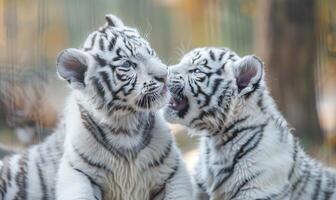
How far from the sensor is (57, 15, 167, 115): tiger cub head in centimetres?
248

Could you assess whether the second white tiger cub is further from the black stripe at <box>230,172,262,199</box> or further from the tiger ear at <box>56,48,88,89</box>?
the black stripe at <box>230,172,262,199</box>

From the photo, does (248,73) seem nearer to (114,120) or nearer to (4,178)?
A: (114,120)

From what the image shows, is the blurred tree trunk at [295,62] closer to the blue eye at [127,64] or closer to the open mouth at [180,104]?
the open mouth at [180,104]

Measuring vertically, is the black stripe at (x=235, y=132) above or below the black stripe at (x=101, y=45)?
below

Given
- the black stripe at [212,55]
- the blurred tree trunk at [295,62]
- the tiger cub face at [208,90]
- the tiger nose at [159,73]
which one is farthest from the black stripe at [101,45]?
the blurred tree trunk at [295,62]

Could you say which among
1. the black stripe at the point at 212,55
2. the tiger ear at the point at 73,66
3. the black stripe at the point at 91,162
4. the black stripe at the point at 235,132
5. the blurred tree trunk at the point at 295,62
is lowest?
the black stripe at the point at 91,162

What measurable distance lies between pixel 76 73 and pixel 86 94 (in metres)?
0.09

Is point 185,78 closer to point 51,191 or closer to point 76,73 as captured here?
point 76,73

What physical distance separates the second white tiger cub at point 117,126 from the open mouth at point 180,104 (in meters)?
0.07

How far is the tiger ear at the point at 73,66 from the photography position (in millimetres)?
2447

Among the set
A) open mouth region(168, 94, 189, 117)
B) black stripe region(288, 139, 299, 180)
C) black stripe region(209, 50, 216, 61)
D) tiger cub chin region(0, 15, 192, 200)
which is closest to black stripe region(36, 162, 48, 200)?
tiger cub chin region(0, 15, 192, 200)

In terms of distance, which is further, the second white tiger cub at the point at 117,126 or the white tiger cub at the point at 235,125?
the white tiger cub at the point at 235,125

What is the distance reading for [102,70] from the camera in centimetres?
251

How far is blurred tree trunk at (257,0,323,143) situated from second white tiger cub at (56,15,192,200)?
2.67m
